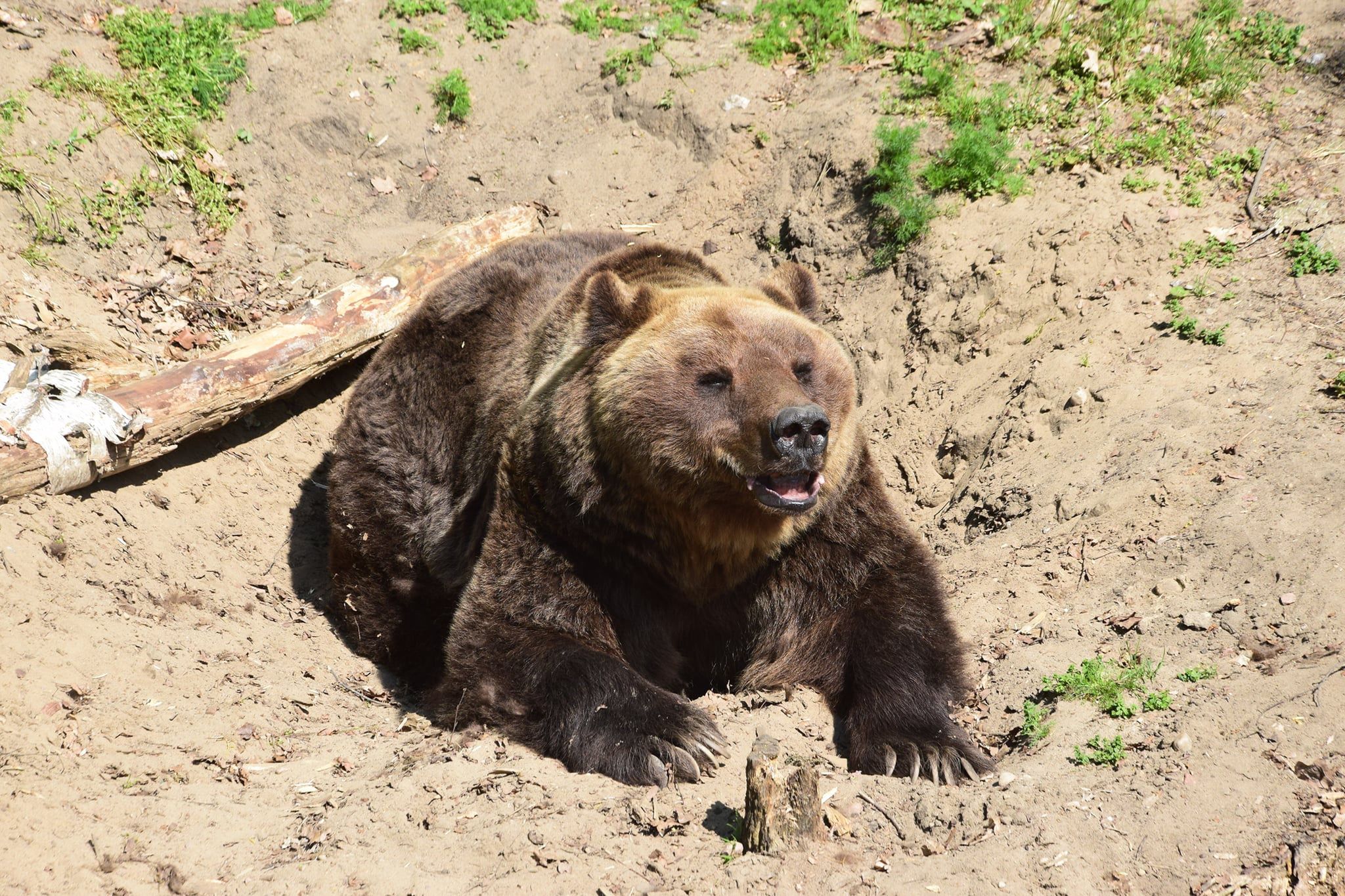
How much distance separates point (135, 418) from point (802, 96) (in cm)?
585

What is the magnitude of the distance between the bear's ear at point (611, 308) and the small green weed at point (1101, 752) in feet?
8.19

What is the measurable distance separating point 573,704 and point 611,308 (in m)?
1.72

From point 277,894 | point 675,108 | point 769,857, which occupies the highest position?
point 675,108

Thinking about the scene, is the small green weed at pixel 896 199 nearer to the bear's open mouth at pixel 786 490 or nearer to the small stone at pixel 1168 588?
the small stone at pixel 1168 588

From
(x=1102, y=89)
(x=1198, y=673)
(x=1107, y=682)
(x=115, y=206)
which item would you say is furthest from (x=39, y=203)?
(x=1198, y=673)

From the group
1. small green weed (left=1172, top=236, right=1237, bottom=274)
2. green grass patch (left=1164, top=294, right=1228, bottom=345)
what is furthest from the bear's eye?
small green weed (left=1172, top=236, right=1237, bottom=274)

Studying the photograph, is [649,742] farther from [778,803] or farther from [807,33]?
[807,33]

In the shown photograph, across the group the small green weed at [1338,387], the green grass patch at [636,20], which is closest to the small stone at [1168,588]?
the small green weed at [1338,387]

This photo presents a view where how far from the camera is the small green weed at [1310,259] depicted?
241 inches

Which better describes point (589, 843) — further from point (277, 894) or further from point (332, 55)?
point (332, 55)

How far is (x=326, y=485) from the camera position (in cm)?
772

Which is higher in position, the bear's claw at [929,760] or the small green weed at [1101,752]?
the small green weed at [1101,752]

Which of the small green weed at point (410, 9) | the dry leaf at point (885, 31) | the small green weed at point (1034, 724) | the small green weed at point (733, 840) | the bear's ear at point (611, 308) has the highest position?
the dry leaf at point (885, 31)

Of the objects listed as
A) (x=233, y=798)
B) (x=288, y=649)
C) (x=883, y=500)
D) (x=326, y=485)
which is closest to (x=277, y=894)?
(x=233, y=798)
